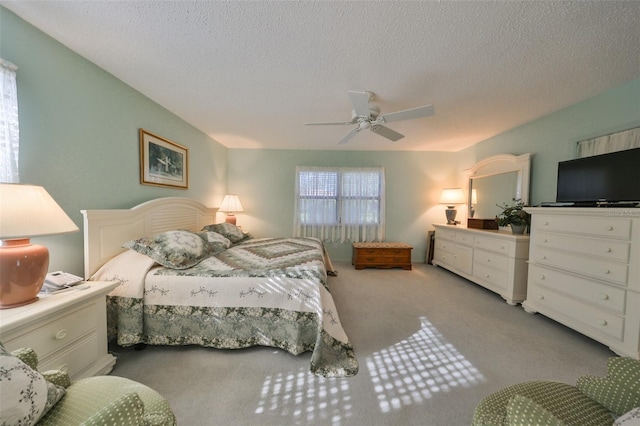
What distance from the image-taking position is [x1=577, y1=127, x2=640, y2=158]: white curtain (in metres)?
1.99

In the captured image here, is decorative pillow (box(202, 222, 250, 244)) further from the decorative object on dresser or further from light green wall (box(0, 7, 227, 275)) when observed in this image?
the decorative object on dresser

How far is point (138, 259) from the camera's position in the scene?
1.88 meters

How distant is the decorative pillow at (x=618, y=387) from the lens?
2.68 ft

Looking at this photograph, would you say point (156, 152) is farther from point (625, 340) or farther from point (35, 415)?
point (625, 340)

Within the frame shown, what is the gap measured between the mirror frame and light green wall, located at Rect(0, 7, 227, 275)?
468cm

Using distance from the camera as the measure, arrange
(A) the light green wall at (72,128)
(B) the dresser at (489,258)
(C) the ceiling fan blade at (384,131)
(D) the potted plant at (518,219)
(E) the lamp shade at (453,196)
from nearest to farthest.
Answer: (A) the light green wall at (72,128), (C) the ceiling fan blade at (384,131), (B) the dresser at (489,258), (D) the potted plant at (518,219), (E) the lamp shade at (453,196)

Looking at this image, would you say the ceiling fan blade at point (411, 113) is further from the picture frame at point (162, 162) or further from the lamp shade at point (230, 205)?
the lamp shade at point (230, 205)

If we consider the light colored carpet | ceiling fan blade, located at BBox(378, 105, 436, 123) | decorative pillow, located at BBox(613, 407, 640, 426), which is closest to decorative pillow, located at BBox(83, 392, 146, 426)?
the light colored carpet

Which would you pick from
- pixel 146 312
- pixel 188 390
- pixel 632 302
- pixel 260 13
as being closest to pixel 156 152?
pixel 146 312

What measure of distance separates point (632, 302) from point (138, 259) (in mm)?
3907

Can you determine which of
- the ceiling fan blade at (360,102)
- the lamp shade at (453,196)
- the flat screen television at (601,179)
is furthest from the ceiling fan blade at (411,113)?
the lamp shade at (453,196)

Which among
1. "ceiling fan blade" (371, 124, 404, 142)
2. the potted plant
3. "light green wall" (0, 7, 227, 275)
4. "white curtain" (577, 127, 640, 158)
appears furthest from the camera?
the potted plant

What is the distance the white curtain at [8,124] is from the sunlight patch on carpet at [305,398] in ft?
6.79

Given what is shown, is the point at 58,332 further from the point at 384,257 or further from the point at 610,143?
the point at 610,143
